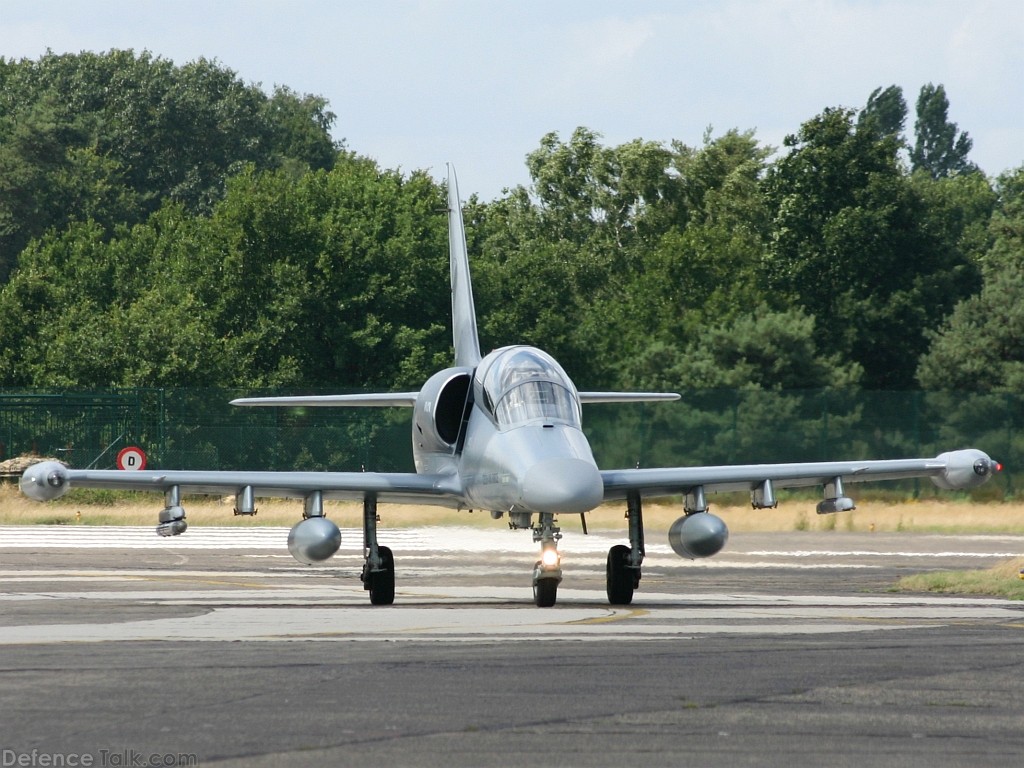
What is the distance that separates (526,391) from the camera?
1998cm

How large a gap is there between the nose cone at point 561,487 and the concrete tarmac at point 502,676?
121 centimetres

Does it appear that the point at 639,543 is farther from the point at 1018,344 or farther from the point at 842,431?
the point at 1018,344

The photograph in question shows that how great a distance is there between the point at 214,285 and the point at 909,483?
27.5 m

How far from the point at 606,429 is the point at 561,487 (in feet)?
97.0

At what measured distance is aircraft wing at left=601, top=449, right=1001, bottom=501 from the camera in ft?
69.8

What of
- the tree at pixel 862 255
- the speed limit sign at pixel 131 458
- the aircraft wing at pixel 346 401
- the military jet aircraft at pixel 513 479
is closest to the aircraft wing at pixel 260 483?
the military jet aircraft at pixel 513 479

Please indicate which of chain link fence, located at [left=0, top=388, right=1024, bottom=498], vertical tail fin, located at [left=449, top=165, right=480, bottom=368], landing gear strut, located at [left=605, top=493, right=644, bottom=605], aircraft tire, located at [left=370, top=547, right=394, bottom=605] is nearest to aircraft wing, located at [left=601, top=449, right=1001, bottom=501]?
landing gear strut, located at [left=605, top=493, right=644, bottom=605]

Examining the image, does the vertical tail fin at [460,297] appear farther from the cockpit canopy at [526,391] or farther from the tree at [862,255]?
the tree at [862,255]

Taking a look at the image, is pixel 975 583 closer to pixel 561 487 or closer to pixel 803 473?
pixel 803 473

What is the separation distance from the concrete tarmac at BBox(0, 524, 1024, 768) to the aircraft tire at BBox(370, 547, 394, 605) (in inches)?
9.3

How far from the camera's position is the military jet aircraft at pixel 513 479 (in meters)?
19.3

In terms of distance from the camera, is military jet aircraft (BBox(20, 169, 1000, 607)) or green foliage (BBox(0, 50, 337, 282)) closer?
military jet aircraft (BBox(20, 169, 1000, 607))

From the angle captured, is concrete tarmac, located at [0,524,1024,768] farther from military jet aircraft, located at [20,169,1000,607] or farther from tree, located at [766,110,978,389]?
tree, located at [766,110,978,389]

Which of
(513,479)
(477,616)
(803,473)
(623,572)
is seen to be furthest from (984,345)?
(477,616)
